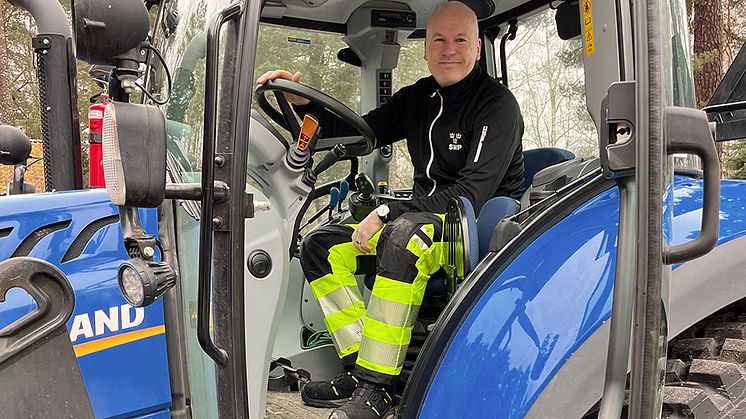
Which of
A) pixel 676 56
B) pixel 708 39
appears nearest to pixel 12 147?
pixel 676 56

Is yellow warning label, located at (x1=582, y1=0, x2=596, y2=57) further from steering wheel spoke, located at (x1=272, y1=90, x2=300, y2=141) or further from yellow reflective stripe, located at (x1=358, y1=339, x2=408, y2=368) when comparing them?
steering wheel spoke, located at (x1=272, y1=90, x2=300, y2=141)

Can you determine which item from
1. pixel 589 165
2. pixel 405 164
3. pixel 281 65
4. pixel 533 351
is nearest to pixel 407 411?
pixel 533 351

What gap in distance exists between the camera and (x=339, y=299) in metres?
2.64

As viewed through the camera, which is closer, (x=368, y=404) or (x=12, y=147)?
(x=368, y=404)

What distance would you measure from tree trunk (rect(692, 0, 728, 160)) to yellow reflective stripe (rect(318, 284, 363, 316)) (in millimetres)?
6179

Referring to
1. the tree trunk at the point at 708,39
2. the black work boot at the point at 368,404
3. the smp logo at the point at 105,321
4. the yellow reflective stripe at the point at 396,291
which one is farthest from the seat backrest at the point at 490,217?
the tree trunk at the point at 708,39

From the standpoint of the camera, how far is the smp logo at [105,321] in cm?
158

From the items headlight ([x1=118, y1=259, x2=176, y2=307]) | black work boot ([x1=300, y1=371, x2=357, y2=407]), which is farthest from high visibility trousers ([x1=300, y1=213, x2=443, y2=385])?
headlight ([x1=118, y1=259, x2=176, y2=307])

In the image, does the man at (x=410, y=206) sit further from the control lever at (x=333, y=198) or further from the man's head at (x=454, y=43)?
the control lever at (x=333, y=198)

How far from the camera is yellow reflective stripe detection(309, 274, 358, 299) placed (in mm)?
2666

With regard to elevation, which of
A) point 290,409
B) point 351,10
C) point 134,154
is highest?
point 351,10

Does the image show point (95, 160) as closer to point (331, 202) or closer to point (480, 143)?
point (331, 202)

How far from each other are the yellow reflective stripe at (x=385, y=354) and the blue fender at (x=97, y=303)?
2.18 ft

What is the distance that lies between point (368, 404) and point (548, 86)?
65.4 inches
